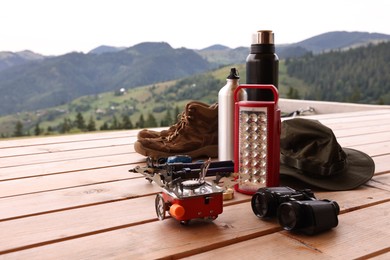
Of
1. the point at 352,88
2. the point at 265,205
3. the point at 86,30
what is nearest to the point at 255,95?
the point at 265,205

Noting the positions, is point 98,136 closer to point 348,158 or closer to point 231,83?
point 231,83

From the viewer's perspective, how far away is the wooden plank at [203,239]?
3.10ft

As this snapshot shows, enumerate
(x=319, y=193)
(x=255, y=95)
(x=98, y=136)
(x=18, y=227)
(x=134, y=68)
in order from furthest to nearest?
(x=134, y=68), (x=98, y=136), (x=255, y=95), (x=319, y=193), (x=18, y=227)

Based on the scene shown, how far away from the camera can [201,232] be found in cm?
106

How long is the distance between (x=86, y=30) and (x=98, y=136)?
462 inches

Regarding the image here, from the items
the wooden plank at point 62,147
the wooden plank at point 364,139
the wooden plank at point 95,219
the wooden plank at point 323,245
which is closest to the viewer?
the wooden plank at point 323,245

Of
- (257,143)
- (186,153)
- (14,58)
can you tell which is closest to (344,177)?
(257,143)

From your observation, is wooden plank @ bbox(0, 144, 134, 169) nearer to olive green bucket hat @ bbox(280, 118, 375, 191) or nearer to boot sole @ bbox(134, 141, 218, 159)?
boot sole @ bbox(134, 141, 218, 159)

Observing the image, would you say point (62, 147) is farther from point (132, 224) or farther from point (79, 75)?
point (79, 75)

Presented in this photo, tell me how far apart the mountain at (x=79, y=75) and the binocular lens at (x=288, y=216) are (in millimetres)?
14073

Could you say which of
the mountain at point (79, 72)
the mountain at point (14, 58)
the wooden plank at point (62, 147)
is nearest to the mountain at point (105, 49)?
the mountain at point (79, 72)

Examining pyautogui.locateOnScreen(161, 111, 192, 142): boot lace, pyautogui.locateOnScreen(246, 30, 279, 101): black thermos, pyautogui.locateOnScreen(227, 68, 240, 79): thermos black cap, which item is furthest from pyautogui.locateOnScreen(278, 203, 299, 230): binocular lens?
pyautogui.locateOnScreen(161, 111, 192, 142): boot lace

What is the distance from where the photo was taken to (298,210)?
104 centimetres

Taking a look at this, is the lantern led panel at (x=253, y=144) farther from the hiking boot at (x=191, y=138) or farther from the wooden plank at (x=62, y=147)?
the wooden plank at (x=62, y=147)
